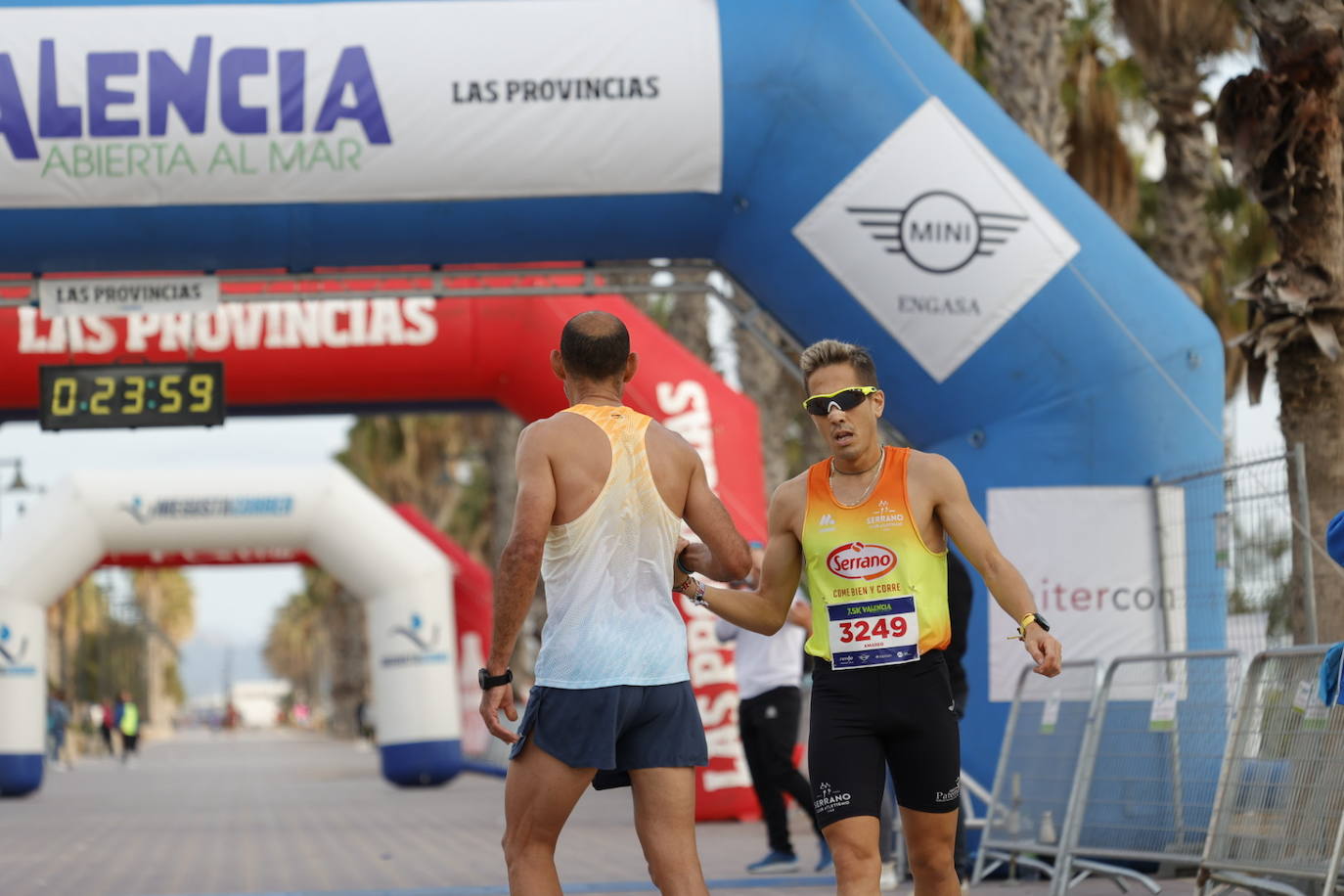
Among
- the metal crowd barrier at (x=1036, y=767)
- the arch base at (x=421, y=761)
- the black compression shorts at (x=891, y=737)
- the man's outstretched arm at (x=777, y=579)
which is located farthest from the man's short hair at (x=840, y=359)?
the arch base at (x=421, y=761)

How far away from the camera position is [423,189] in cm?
976

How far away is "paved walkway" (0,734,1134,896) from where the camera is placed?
414 inches

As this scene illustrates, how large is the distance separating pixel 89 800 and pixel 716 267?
15.0 meters

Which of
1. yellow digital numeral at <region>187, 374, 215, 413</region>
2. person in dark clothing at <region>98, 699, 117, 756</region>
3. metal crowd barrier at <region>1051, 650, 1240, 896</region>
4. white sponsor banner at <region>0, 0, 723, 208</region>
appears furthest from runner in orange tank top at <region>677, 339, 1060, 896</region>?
person in dark clothing at <region>98, 699, 117, 756</region>

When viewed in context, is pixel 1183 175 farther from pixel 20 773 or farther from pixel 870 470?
pixel 20 773

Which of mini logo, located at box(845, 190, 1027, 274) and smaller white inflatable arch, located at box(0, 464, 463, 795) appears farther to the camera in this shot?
smaller white inflatable arch, located at box(0, 464, 463, 795)

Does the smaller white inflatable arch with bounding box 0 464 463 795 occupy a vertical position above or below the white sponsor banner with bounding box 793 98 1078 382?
below

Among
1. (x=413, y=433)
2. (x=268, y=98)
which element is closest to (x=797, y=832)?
(x=268, y=98)

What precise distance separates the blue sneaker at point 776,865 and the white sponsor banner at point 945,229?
3186mm

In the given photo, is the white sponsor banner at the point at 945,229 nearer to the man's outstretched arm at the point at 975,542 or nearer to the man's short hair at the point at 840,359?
the man's short hair at the point at 840,359

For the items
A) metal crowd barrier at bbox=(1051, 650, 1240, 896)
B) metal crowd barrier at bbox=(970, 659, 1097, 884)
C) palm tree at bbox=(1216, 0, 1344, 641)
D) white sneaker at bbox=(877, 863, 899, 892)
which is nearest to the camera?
metal crowd barrier at bbox=(1051, 650, 1240, 896)

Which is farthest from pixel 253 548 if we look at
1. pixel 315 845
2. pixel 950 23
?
pixel 950 23

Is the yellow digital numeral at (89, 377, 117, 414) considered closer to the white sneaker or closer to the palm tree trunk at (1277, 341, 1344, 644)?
the white sneaker

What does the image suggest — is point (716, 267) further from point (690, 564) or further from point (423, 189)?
point (690, 564)
